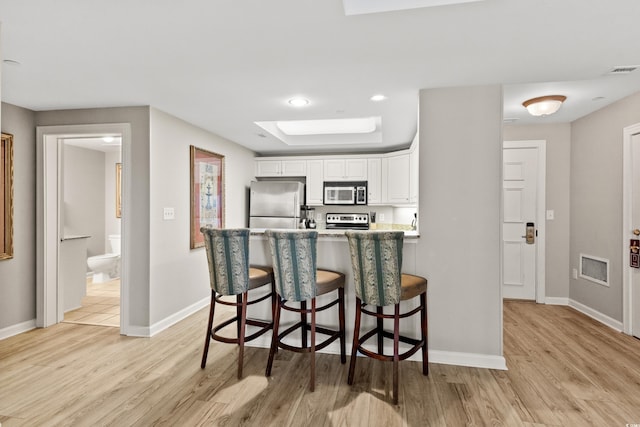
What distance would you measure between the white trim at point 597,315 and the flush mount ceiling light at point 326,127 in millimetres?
3276

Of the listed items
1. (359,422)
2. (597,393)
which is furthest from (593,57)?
(359,422)

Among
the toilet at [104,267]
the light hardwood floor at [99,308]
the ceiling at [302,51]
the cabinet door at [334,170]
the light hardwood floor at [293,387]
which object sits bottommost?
the light hardwood floor at [293,387]

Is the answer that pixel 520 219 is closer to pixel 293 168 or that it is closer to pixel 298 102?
pixel 298 102

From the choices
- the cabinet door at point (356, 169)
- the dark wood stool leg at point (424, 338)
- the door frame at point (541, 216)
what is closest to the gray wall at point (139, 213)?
the dark wood stool leg at point (424, 338)

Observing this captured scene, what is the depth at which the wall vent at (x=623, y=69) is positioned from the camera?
2.44 m

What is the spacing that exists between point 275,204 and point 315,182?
821mm

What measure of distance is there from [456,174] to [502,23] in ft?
3.72

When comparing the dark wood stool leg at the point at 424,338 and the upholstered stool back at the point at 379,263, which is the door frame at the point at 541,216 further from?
the upholstered stool back at the point at 379,263

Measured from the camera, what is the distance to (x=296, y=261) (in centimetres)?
239

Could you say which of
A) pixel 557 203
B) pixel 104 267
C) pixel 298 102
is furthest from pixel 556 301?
pixel 104 267

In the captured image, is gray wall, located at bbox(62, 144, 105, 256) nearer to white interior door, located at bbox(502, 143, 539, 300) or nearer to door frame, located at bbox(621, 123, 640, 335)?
white interior door, located at bbox(502, 143, 539, 300)

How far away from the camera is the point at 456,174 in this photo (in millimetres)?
2727

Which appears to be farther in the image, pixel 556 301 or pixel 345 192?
pixel 345 192

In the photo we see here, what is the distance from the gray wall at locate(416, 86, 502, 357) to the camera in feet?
8.78
